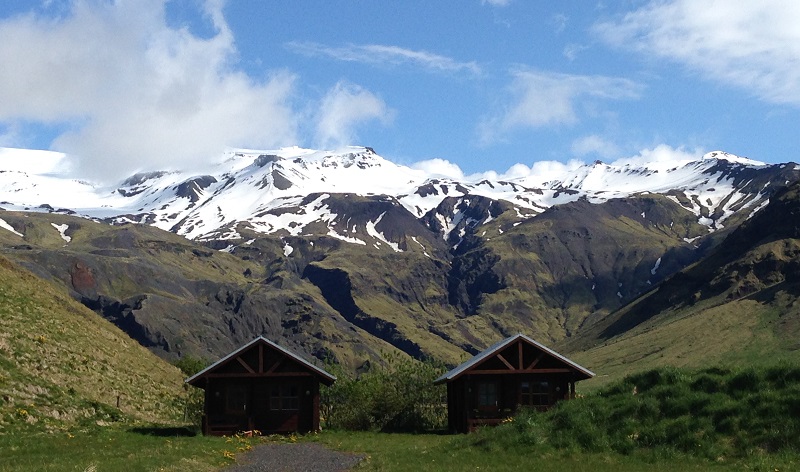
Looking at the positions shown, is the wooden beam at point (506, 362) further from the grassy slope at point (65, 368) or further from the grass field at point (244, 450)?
the grassy slope at point (65, 368)

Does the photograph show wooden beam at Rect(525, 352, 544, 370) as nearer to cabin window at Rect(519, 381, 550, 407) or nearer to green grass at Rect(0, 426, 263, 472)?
cabin window at Rect(519, 381, 550, 407)

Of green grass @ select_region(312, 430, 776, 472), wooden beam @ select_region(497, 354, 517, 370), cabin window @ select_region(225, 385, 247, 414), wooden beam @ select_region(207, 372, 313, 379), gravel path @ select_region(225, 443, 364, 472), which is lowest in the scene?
gravel path @ select_region(225, 443, 364, 472)

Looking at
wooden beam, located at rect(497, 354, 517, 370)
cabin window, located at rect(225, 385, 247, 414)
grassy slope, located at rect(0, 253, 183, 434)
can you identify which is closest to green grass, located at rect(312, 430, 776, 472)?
wooden beam, located at rect(497, 354, 517, 370)

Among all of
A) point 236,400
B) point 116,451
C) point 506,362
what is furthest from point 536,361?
point 116,451

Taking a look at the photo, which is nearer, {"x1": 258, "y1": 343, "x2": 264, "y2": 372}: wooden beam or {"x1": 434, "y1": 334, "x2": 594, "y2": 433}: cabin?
{"x1": 258, "y1": 343, "x2": 264, "y2": 372}: wooden beam

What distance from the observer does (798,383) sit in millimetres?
32156

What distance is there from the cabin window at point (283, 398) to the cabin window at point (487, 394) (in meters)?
11.6

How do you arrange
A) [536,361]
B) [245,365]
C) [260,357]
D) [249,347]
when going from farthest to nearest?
[536,361]
[260,357]
[249,347]
[245,365]

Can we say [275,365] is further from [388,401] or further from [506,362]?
[506,362]

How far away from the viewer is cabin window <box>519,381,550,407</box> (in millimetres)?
54375

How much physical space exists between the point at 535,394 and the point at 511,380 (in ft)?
5.67

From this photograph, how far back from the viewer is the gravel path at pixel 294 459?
34.8 metres

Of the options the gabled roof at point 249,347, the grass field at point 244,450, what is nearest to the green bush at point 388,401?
the gabled roof at point 249,347

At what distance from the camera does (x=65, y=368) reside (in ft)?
185
